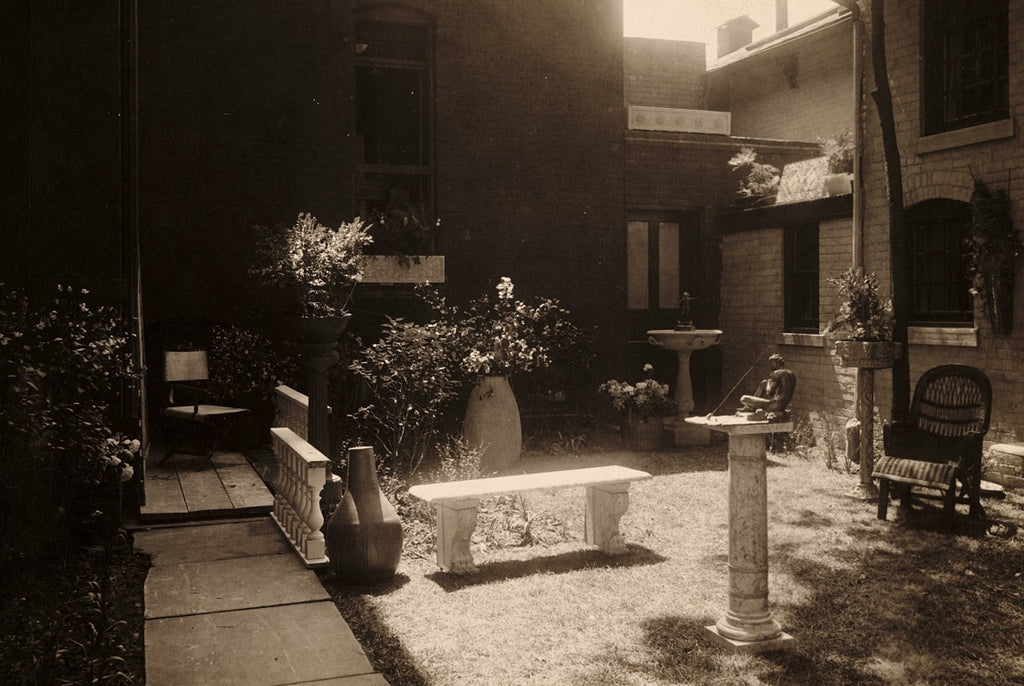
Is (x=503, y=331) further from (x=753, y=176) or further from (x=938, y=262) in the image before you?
(x=753, y=176)

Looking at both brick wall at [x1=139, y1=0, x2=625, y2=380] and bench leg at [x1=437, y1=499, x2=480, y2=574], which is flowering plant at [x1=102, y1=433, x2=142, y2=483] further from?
brick wall at [x1=139, y1=0, x2=625, y2=380]

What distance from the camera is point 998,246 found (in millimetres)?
7969

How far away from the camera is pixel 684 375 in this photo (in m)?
11.1

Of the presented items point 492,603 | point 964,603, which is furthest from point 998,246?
point 492,603

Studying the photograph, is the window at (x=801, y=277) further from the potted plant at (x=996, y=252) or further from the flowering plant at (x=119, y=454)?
the flowering plant at (x=119, y=454)

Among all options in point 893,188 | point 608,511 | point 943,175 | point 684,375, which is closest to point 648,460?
point 684,375

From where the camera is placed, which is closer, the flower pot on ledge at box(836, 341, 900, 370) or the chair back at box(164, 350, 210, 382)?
the flower pot on ledge at box(836, 341, 900, 370)

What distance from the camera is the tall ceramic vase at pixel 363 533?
5.44 metres

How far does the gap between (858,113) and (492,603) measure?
23.6 ft

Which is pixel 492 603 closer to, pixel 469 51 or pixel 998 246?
pixel 998 246

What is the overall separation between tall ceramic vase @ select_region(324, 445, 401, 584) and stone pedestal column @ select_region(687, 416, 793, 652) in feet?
6.91

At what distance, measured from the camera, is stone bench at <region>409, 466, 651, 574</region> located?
577cm

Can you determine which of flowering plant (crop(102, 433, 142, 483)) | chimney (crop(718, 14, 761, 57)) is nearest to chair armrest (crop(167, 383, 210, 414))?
flowering plant (crop(102, 433, 142, 483))

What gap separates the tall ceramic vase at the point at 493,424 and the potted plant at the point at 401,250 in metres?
1.61
